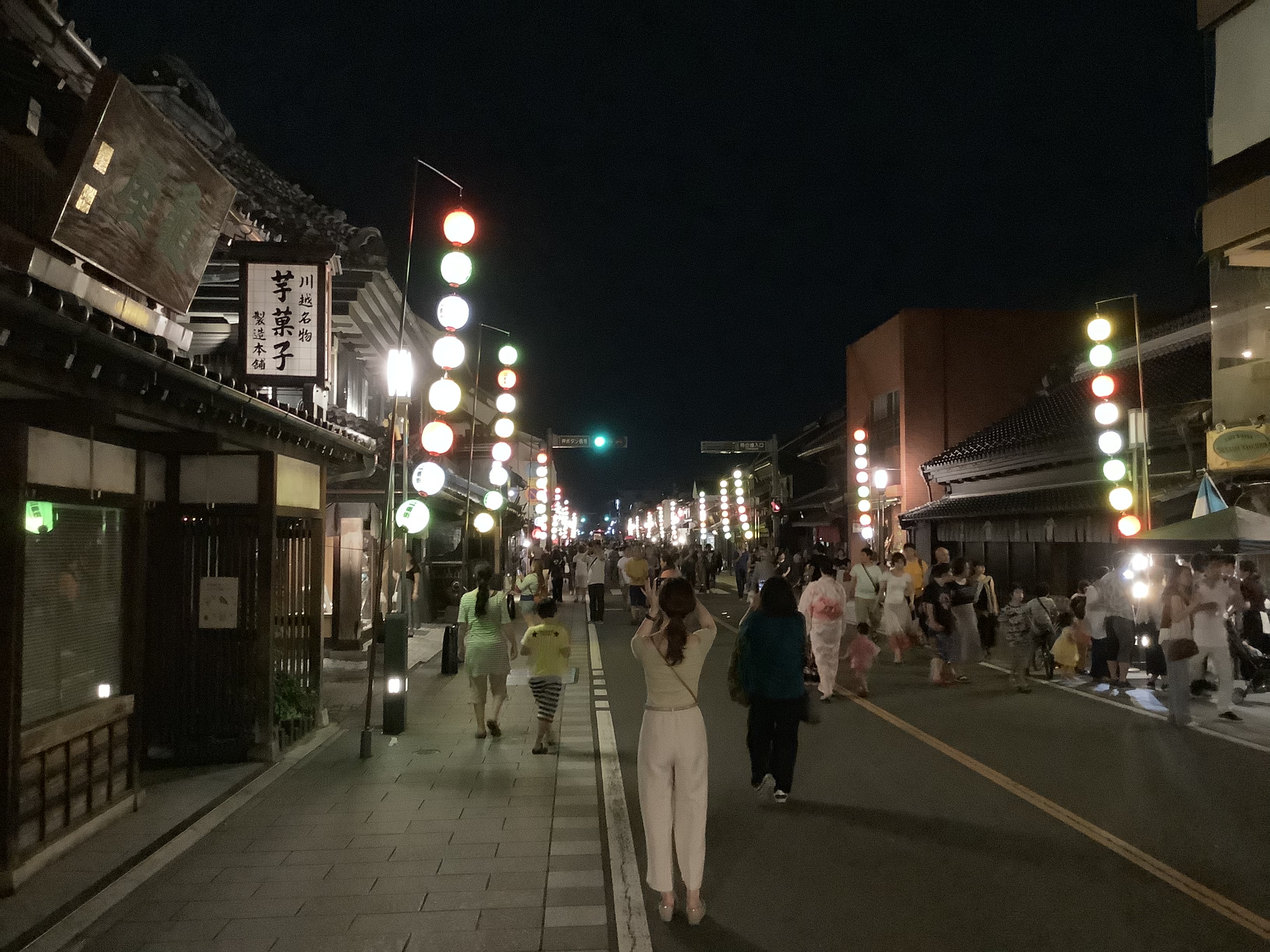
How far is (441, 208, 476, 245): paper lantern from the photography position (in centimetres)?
1589

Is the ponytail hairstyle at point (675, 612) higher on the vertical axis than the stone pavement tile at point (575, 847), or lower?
higher

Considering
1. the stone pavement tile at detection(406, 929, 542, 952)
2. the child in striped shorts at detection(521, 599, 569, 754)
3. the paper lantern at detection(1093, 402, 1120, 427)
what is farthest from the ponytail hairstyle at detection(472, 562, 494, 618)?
the paper lantern at detection(1093, 402, 1120, 427)

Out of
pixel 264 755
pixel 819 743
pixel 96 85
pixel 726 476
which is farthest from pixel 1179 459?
pixel 726 476

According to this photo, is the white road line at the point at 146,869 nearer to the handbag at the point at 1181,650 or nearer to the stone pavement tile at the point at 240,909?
the stone pavement tile at the point at 240,909

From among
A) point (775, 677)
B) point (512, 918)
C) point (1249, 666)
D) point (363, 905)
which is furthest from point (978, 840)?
point (1249, 666)

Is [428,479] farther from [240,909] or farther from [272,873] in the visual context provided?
[240,909]

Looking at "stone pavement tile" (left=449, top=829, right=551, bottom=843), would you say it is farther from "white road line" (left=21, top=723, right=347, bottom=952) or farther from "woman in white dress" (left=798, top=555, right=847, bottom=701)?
"woman in white dress" (left=798, top=555, right=847, bottom=701)

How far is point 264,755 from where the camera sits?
9.42 metres

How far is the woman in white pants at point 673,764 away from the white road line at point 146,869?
320 centimetres

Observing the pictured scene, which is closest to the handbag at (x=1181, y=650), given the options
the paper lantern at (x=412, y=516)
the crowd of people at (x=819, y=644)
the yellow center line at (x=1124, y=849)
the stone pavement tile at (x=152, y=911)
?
the crowd of people at (x=819, y=644)

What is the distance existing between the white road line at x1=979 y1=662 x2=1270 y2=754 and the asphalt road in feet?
0.64

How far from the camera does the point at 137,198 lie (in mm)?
8211

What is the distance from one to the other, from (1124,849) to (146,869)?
657cm

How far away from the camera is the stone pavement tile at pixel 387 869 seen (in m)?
6.22
